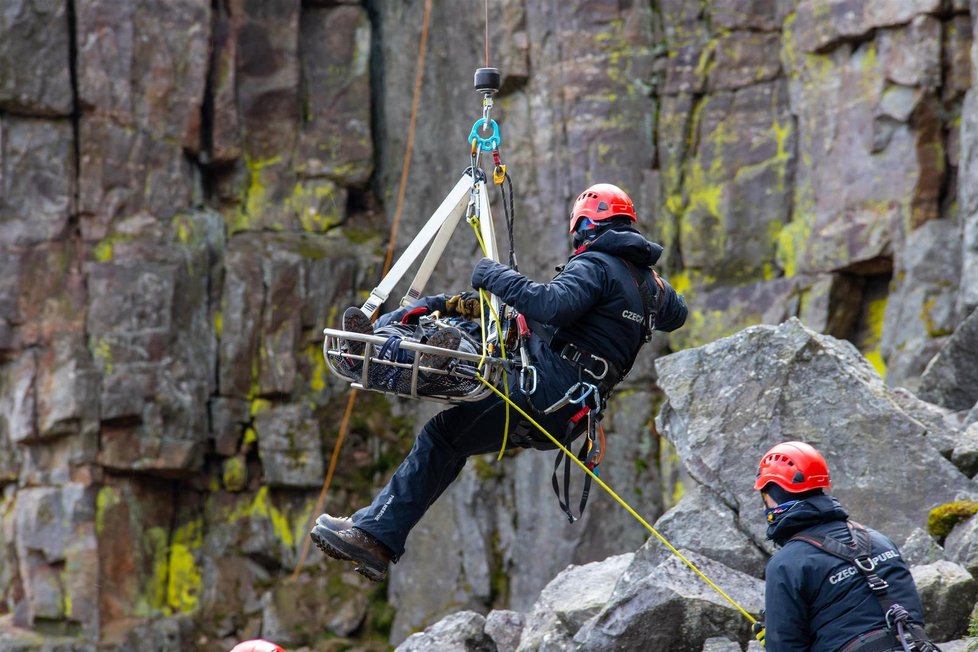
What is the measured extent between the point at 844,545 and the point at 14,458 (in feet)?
54.6

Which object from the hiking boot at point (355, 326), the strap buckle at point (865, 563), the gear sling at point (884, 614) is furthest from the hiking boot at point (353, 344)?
the strap buckle at point (865, 563)

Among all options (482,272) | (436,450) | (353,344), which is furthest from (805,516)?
(353,344)

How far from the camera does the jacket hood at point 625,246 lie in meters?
7.91

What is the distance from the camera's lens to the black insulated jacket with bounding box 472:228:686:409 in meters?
7.65

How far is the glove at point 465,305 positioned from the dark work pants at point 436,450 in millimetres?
509

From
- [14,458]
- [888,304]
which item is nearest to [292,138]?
[14,458]

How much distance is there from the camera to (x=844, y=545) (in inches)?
264

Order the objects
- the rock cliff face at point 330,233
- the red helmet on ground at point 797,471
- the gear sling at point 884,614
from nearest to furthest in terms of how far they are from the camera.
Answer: the gear sling at point 884,614
the red helmet on ground at point 797,471
the rock cliff face at point 330,233

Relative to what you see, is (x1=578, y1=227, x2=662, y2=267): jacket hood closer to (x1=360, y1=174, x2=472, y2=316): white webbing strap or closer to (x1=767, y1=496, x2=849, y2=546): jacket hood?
(x1=360, y1=174, x2=472, y2=316): white webbing strap

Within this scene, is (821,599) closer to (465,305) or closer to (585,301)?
(585,301)

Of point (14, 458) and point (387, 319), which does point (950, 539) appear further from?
point (14, 458)

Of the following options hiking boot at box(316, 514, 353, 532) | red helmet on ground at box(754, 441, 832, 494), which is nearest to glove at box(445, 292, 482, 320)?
hiking boot at box(316, 514, 353, 532)

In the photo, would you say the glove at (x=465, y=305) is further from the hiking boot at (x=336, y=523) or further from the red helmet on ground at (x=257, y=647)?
the red helmet on ground at (x=257, y=647)

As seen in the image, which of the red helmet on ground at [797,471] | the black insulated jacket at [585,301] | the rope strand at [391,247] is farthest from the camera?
the rope strand at [391,247]
